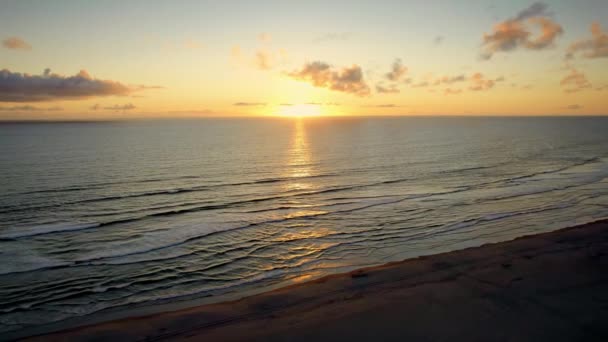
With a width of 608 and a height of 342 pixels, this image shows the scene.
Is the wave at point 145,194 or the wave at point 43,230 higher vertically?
the wave at point 145,194

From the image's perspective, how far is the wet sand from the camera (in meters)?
8.66

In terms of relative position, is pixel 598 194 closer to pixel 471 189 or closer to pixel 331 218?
pixel 471 189

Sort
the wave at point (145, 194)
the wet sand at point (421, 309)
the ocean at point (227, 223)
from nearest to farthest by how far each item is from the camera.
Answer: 1. the wet sand at point (421, 309)
2. the ocean at point (227, 223)
3. the wave at point (145, 194)

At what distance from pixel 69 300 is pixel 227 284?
4962 mm

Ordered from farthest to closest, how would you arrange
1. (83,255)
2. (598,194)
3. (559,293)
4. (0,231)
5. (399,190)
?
(399,190)
(598,194)
(0,231)
(83,255)
(559,293)

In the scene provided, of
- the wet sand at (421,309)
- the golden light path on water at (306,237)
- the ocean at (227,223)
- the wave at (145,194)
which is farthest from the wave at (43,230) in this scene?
the wet sand at (421,309)

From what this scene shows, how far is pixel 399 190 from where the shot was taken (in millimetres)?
→ 28906

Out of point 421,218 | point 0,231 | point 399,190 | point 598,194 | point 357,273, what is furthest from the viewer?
point 399,190

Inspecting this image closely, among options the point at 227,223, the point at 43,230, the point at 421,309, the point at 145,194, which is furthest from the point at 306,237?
the point at 145,194

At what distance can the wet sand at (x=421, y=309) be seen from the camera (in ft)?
28.4

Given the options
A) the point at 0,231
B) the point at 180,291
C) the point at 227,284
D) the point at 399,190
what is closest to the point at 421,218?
the point at 399,190

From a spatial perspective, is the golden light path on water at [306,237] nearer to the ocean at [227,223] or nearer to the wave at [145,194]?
the ocean at [227,223]

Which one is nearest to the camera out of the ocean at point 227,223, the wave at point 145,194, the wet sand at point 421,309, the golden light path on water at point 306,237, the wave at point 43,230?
the wet sand at point 421,309

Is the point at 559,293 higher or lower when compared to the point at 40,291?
higher
